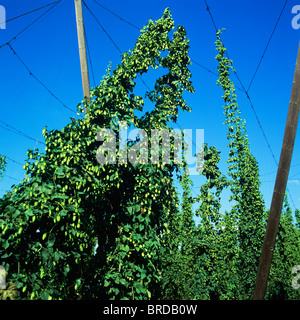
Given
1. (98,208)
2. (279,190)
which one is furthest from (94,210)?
(279,190)

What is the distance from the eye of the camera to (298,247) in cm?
3431

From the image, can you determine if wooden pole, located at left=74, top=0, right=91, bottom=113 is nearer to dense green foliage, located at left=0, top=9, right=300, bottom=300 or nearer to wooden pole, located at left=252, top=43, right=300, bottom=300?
dense green foliage, located at left=0, top=9, right=300, bottom=300

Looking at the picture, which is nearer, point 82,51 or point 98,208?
Answer: point 98,208

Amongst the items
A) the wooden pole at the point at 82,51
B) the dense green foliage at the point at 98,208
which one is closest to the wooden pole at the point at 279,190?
the dense green foliage at the point at 98,208

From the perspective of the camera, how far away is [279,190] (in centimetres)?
535

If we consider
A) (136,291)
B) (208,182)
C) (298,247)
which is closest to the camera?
(136,291)

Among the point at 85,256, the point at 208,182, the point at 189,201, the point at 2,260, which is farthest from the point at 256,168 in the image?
the point at 2,260

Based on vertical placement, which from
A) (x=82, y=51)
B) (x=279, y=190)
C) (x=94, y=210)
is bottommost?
(x=94, y=210)

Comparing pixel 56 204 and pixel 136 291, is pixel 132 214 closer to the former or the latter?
pixel 136 291

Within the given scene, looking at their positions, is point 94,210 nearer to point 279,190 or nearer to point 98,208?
point 98,208

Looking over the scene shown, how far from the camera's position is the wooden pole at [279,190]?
5047 millimetres

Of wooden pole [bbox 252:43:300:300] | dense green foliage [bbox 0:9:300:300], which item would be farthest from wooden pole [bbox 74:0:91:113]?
wooden pole [bbox 252:43:300:300]
